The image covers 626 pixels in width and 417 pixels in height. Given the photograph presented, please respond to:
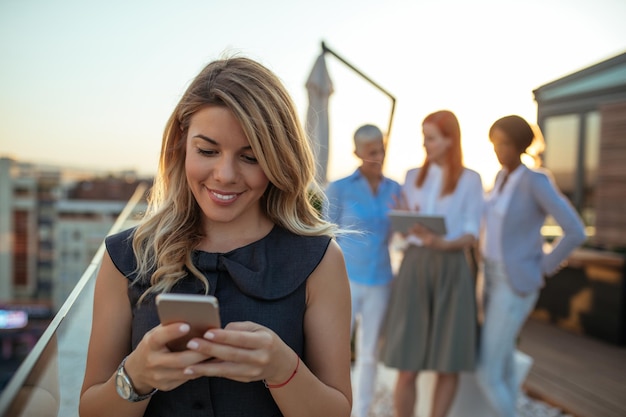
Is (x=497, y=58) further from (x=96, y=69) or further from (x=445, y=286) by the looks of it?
(x=96, y=69)

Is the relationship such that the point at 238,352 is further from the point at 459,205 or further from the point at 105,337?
the point at 459,205

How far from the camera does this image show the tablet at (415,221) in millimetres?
2861

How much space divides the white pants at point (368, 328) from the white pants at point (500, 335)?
0.58m

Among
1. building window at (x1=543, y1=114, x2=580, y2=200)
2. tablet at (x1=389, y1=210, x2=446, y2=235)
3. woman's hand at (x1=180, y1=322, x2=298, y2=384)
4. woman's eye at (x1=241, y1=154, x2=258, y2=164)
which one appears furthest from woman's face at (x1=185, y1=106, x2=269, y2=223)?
building window at (x1=543, y1=114, x2=580, y2=200)

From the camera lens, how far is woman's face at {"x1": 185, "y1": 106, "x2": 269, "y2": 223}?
1.14 meters

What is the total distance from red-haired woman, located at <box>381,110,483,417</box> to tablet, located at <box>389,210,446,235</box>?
12 centimetres

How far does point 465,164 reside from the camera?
316 cm

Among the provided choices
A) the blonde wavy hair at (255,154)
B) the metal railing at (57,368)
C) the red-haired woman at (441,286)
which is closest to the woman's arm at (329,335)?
the blonde wavy hair at (255,154)

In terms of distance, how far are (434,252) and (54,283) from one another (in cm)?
7130

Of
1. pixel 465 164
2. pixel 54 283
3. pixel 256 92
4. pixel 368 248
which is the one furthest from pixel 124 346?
pixel 54 283

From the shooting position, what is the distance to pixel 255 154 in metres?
1.15

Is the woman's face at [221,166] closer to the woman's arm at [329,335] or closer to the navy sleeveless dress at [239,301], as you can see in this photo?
the navy sleeveless dress at [239,301]

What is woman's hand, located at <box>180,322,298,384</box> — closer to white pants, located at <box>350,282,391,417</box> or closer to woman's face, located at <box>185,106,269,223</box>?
woman's face, located at <box>185,106,269,223</box>

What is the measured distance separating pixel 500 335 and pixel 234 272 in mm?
2250
